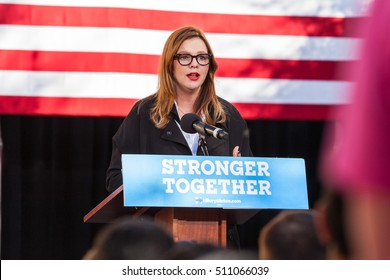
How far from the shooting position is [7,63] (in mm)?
6457

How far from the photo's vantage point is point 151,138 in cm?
470

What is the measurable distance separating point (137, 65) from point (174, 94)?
6.09 feet

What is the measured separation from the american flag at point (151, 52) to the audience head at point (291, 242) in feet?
13.9

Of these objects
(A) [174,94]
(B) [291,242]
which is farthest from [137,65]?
(B) [291,242]

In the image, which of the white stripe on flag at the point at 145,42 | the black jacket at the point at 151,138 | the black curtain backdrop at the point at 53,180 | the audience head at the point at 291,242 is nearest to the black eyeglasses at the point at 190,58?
the black jacket at the point at 151,138

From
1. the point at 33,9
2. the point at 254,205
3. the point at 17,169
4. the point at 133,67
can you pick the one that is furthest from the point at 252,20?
the point at 254,205

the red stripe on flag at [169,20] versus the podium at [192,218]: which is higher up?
the red stripe on flag at [169,20]

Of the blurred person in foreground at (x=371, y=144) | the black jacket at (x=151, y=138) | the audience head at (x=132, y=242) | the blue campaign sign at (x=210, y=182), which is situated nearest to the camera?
the blurred person in foreground at (x=371, y=144)

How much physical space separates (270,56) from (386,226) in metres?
5.87

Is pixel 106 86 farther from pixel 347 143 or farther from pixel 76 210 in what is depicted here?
pixel 347 143

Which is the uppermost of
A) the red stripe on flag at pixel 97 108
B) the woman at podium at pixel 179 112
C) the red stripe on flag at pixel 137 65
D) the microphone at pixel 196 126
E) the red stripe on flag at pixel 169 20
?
the red stripe on flag at pixel 169 20

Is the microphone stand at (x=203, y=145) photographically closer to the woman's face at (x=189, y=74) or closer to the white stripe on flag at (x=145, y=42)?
the woman's face at (x=189, y=74)

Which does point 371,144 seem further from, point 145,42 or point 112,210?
point 145,42

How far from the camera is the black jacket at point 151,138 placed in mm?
4598
